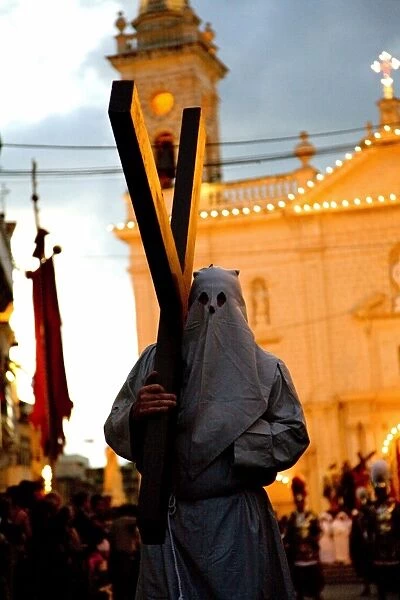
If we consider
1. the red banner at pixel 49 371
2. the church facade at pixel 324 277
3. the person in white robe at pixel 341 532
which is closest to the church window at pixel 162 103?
the church facade at pixel 324 277

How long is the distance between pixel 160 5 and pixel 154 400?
139ft

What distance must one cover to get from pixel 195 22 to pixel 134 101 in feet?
136

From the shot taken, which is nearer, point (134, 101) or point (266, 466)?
point (134, 101)

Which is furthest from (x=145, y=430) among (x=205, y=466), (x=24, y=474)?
(x=24, y=474)

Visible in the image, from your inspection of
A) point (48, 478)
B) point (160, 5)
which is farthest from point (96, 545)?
point (160, 5)

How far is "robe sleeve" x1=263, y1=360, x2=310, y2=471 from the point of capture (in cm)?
500

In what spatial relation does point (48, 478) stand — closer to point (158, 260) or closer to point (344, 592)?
point (344, 592)

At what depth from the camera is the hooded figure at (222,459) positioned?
4926mm

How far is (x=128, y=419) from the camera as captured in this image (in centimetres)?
508

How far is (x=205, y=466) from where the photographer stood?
195 inches

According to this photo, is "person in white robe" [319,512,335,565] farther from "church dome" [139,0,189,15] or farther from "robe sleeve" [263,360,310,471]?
"robe sleeve" [263,360,310,471]

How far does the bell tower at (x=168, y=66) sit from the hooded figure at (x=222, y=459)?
124 feet

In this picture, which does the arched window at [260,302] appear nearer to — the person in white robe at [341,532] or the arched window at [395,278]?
the arched window at [395,278]

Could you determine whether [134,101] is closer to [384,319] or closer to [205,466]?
[205,466]
